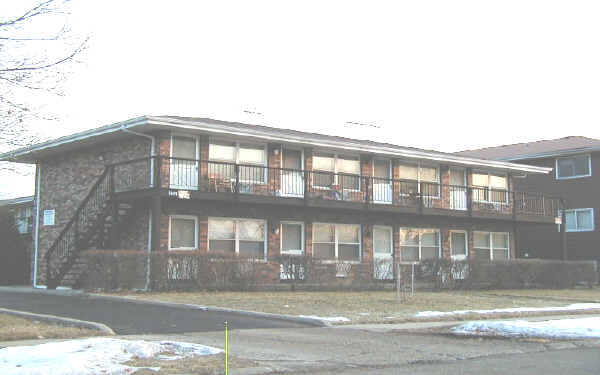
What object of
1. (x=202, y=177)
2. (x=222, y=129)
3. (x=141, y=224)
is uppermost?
(x=222, y=129)

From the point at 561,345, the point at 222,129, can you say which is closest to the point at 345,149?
the point at 222,129

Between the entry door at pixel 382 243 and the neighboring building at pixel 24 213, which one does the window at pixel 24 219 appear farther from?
the entry door at pixel 382 243

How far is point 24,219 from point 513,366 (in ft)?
95.3

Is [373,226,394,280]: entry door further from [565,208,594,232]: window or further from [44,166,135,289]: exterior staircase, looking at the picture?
[565,208,594,232]: window

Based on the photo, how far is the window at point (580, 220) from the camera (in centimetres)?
3543

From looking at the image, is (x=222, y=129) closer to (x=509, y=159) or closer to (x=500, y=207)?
(x=500, y=207)

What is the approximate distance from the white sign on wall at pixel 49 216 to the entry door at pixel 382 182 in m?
11.9

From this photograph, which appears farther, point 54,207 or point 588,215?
point 588,215

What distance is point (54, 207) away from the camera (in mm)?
27328

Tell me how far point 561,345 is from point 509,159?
2842cm

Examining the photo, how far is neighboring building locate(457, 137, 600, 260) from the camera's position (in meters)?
35.2

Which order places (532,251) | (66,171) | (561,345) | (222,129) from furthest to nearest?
(532,251) → (66,171) → (222,129) → (561,345)

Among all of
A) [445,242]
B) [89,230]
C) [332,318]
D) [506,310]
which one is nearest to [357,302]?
[506,310]

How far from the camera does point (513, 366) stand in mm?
8930
